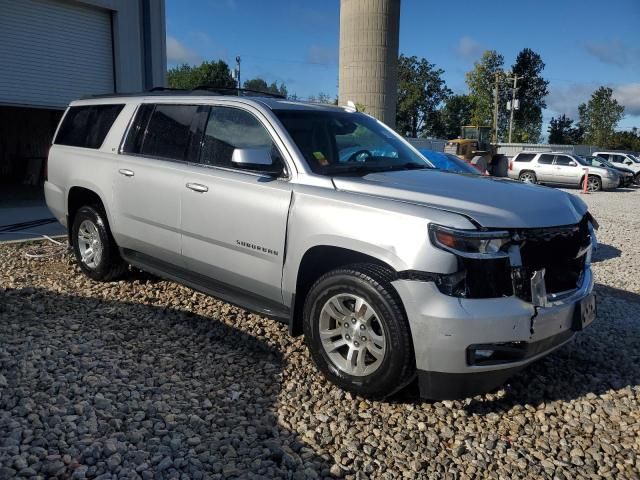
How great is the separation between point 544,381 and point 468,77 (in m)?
71.0

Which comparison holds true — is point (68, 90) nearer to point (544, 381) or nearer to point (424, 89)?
point (544, 381)

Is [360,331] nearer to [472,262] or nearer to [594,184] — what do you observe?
[472,262]

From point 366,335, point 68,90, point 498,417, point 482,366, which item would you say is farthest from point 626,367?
point 68,90

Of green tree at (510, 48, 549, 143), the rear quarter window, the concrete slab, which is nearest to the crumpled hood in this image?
the concrete slab

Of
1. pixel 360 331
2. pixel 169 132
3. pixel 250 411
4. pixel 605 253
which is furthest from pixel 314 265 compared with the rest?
pixel 605 253

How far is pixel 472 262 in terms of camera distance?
305cm

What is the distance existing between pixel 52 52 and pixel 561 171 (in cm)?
2136

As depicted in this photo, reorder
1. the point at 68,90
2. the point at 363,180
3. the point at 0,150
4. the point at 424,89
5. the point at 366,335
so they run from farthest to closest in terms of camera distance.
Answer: the point at 424,89 → the point at 0,150 → the point at 68,90 → the point at 363,180 → the point at 366,335

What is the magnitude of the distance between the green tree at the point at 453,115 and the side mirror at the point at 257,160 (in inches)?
3261

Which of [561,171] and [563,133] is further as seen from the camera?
[563,133]

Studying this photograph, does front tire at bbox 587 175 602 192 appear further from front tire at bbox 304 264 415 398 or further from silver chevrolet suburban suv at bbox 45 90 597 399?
front tire at bbox 304 264 415 398

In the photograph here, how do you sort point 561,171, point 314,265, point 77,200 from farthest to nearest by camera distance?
point 561,171, point 77,200, point 314,265

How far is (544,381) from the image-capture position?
3908 millimetres

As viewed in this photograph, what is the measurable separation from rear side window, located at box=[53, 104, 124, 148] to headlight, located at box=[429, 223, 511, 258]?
3.72m
